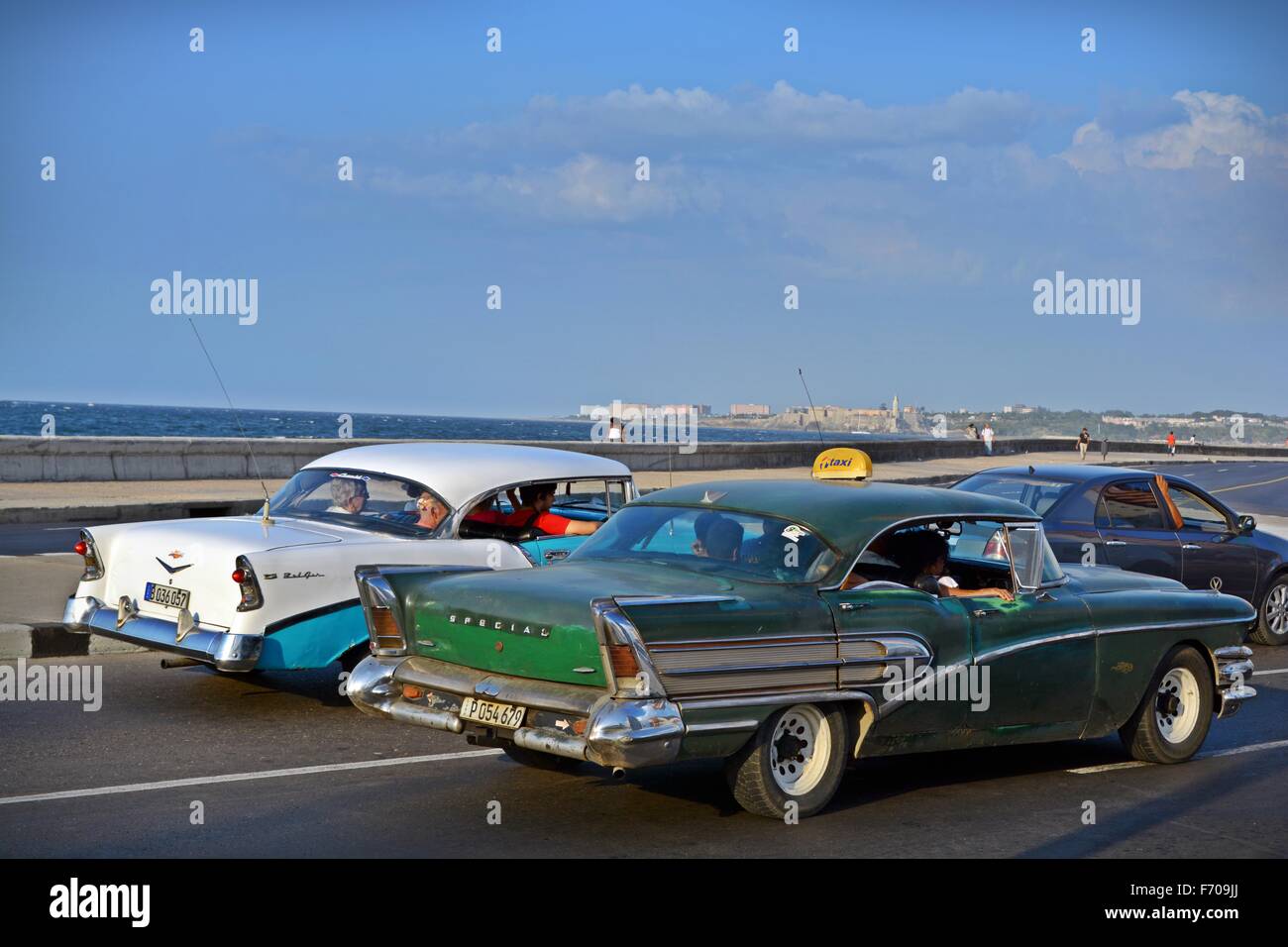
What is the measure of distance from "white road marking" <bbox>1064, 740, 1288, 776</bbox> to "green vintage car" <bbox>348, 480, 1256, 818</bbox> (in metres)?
0.15

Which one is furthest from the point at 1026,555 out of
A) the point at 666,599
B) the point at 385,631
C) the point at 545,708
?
the point at 385,631

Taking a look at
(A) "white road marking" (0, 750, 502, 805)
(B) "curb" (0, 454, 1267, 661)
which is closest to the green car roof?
(B) "curb" (0, 454, 1267, 661)

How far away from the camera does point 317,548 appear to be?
8508mm

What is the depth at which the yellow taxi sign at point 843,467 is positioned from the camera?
25.6 feet

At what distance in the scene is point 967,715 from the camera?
23.0 feet

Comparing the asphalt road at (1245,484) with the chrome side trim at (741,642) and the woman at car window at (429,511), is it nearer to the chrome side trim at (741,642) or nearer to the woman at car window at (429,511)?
the woman at car window at (429,511)

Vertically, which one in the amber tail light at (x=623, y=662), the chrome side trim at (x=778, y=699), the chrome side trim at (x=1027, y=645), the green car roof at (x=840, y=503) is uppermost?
the green car roof at (x=840, y=503)

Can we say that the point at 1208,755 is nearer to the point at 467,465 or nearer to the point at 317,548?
the point at 467,465

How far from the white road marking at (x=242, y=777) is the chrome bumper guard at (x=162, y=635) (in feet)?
3.41

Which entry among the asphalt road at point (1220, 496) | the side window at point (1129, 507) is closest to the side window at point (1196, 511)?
the side window at point (1129, 507)

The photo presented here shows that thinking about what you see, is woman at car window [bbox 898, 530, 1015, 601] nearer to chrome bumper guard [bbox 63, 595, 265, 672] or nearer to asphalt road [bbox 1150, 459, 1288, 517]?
chrome bumper guard [bbox 63, 595, 265, 672]

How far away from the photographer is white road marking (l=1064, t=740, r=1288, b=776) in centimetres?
793
